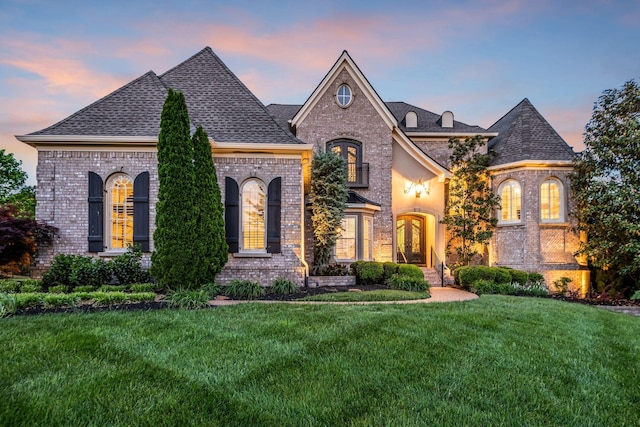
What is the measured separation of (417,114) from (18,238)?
55.5 ft

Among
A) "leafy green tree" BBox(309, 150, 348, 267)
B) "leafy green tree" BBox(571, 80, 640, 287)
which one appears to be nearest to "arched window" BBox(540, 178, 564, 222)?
"leafy green tree" BBox(571, 80, 640, 287)

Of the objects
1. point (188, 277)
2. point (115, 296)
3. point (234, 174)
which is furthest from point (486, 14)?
point (115, 296)

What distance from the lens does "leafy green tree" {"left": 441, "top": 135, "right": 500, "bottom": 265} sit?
1561 centimetres

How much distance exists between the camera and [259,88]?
1208 inches

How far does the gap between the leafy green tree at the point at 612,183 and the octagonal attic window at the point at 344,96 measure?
9142mm

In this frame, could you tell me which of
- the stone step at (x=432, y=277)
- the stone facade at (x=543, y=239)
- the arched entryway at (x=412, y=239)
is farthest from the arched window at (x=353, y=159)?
the stone facade at (x=543, y=239)

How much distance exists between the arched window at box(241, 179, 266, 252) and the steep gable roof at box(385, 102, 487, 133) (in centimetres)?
908

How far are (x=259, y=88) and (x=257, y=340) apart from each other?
28.7 m

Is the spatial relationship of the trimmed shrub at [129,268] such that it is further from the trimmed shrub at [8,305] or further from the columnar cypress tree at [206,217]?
the trimmed shrub at [8,305]

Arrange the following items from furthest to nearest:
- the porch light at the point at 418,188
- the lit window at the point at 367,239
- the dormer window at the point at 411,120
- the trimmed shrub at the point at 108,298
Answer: the dormer window at the point at 411,120, the porch light at the point at 418,188, the lit window at the point at 367,239, the trimmed shrub at the point at 108,298

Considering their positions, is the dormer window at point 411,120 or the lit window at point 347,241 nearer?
the lit window at point 347,241

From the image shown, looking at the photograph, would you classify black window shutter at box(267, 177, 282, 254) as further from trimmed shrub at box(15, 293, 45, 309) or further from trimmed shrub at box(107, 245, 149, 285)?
trimmed shrub at box(15, 293, 45, 309)

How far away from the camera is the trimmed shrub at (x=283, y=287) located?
33.1ft

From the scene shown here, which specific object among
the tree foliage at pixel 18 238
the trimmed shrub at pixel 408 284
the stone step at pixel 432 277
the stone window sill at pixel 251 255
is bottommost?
the stone step at pixel 432 277
